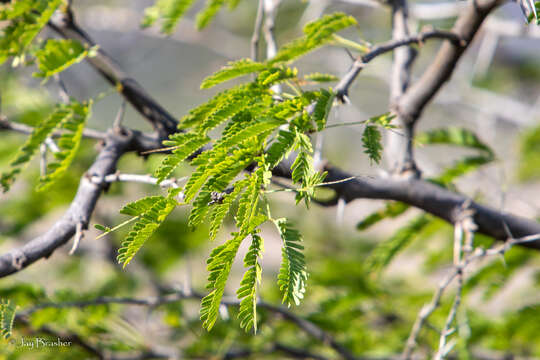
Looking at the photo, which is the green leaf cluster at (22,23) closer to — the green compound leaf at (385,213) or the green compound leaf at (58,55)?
the green compound leaf at (58,55)

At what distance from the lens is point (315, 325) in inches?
86.7

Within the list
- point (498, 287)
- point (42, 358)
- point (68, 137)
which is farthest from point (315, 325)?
point (68, 137)

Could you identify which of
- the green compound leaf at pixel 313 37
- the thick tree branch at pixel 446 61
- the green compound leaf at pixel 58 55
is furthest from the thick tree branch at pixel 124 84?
the thick tree branch at pixel 446 61

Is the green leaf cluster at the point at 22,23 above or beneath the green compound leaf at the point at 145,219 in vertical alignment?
above

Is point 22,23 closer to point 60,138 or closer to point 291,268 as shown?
point 60,138

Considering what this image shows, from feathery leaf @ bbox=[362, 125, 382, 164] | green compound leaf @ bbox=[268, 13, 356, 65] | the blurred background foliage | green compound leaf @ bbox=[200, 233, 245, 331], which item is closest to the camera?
green compound leaf @ bbox=[200, 233, 245, 331]

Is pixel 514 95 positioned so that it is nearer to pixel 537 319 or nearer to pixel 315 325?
pixel 537 319

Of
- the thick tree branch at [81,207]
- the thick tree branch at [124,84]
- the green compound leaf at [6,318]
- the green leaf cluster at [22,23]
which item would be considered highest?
the green leaf cluster at [22,23]

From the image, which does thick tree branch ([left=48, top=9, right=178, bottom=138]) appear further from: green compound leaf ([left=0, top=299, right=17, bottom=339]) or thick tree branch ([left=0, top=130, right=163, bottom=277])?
green compound leaf ([left=0, top=299, right=17, bottom=339])

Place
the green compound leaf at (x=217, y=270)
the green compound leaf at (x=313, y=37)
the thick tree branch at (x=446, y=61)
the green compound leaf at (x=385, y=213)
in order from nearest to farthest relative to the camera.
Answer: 1. the green compound leaf at (x=217, y=270)
2. the green compound leaf at (x=313, y=37)
3. the thick tree branch at (x=446, y=61)
4. the green compound leaf at (x=385, y=213)

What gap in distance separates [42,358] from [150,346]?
516 mm

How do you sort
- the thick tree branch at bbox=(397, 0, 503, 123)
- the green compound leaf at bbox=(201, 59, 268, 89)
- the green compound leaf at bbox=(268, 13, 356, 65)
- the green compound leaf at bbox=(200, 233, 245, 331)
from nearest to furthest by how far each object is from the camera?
the green compound leaf at bbox=(200, 233, 245, 331) → the green compound leaf at bbox=(201, 59, 268, 89) → the green compound leaf at bbox=(268, 13, 356, 65) → the thick tree branch at bbox=(397, 0, 503, 123)

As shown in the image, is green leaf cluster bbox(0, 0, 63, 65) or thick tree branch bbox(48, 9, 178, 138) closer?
green leaf cluster bbox(0, 0, 63, 65)

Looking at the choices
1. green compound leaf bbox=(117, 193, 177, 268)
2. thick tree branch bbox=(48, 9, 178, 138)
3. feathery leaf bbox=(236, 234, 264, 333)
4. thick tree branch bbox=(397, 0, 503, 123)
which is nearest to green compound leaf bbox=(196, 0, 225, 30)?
thick tree branch bbox=(48, 9, 178, 138)
